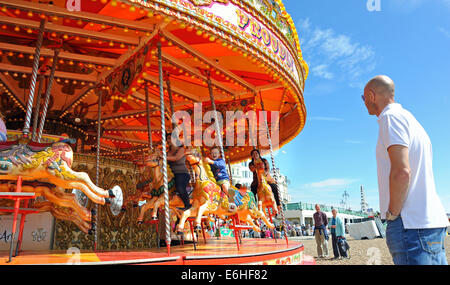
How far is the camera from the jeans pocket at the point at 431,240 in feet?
5.47

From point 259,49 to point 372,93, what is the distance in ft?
13.2

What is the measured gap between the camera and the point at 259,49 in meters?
5.83

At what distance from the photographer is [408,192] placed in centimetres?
178

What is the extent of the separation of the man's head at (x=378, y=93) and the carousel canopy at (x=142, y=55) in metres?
3.23

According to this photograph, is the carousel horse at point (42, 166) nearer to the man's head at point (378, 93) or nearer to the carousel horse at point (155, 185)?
the carousel horse at point (155, 185)

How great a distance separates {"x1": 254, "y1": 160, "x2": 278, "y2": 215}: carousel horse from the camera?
24.2 ft

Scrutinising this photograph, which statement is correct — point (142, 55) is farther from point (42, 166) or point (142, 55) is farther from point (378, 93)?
point (378, 93)
